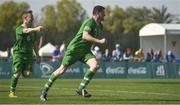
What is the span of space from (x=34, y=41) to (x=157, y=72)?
2183cm

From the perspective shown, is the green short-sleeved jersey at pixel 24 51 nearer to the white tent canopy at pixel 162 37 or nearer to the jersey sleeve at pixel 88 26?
the jersey sleeve at pixel 88 26

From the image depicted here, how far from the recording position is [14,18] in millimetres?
94875

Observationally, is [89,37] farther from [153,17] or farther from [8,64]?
[153,17]

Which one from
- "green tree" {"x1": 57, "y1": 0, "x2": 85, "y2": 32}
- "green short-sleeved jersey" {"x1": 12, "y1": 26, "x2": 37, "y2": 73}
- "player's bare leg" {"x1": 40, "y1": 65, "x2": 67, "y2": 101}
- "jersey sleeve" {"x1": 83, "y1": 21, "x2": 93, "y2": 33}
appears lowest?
"player's bare leg" {"x1": 40, "y1": 65, "x2": 67, "y2": 101}

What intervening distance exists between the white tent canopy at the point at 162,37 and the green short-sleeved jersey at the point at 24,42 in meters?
34.6

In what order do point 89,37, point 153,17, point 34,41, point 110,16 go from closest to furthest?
point 89,37 → point 34,41 → point 153,17 → point 110,16

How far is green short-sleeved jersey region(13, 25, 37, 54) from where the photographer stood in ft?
50.3

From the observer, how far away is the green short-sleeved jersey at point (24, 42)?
15344 millimetres

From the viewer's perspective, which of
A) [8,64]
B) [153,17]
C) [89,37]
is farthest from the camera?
[153,17]

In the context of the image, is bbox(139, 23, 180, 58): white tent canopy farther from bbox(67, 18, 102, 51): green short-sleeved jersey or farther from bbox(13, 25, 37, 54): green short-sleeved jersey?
bbox(67, 18, 102, 51): green short-sleeved jersey

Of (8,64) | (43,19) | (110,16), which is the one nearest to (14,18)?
(43,19)

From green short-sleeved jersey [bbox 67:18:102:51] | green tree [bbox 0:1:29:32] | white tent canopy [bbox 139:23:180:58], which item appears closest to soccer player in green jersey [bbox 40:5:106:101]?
green short-sleeved jersey [bbox 67:18:102:51]

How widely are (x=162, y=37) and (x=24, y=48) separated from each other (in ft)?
127

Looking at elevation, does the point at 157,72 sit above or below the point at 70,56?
below
